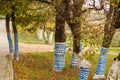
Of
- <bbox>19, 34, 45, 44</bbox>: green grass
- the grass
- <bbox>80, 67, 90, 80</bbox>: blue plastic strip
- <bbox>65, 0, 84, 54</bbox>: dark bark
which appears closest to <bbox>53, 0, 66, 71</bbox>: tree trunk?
the grass

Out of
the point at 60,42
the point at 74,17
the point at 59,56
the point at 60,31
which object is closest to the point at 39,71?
the point at 59,56

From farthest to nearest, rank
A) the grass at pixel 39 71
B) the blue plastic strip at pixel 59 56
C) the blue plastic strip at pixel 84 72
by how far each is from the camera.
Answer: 1. the blue plastic strip at pixel 59 56
2. the grass at pixel 39 71
3. the blue plastic strip at pixel 84 72

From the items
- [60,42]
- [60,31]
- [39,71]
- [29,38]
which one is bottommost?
[29,38]

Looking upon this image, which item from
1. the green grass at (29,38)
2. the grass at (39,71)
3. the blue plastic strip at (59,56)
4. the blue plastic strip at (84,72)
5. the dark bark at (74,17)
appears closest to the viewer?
the dark bark at (74,17)

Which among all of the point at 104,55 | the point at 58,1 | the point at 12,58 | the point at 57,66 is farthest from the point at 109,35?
the point at 12,58

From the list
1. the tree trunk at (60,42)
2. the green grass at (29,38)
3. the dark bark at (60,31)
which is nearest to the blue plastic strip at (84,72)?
the tree trunk at (60,42)

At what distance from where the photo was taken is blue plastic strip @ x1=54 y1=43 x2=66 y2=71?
15.8 meters

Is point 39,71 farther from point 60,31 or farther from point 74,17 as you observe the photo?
point 74,17

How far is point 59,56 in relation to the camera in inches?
633

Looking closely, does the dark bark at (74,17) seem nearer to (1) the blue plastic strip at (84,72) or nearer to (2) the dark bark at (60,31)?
(1) the blue plastic strip at (84,72)

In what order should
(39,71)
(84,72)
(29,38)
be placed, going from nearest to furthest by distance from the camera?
(84,72) → (39,71) → (29,38)

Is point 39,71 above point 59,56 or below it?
below

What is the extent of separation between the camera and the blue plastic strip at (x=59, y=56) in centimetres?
1580

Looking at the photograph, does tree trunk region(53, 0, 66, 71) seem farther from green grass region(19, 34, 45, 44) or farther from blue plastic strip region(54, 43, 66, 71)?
green grass region(19, 34, 45, 44)
